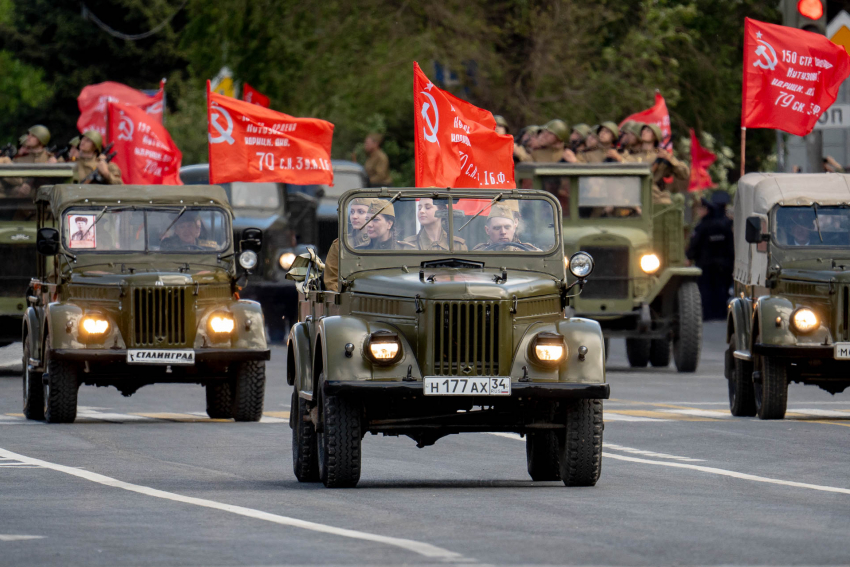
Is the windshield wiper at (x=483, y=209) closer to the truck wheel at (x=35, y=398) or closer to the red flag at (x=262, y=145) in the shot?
the truck wheel at (x=35, y=398)

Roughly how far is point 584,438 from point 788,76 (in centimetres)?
1359

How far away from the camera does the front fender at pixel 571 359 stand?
1211cm

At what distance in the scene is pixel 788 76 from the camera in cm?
2488

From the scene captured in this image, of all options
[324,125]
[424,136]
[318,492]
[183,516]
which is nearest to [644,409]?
[424,136]

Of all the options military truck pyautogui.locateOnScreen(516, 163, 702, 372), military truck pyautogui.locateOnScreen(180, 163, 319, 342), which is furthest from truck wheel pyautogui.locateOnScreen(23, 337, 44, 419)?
military truck pyautogui.locateOnScreen(180, 163, 319, 342)

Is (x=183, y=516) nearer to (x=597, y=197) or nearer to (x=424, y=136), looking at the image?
(x=424, y=136)

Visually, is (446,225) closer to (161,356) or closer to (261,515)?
(261,515)

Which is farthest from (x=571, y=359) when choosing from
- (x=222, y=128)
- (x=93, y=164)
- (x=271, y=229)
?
(x=271, y=229)

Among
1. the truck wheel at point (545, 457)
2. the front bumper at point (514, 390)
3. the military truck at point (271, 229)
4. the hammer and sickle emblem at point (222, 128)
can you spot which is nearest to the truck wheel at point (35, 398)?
the hammer and sickle emblem at point (222, 128)

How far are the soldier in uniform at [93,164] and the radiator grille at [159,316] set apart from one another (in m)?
7.04

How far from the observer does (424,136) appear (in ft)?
67.1

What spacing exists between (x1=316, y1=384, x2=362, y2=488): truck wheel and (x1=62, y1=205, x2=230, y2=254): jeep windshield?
723cm

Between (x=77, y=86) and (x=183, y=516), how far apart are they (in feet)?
193

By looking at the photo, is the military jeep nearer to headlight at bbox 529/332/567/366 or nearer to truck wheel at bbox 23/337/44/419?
headlight at bbox 529/332/567/366
